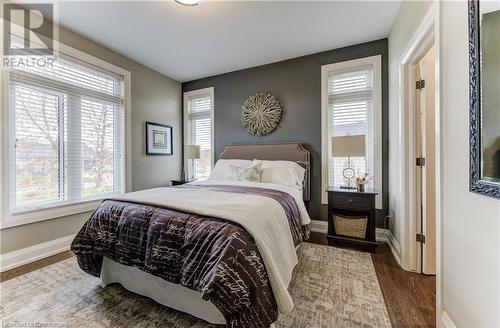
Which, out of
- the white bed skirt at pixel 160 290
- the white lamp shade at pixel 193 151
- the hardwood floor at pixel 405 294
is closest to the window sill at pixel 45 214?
the white bed skirt at pixel 160 290

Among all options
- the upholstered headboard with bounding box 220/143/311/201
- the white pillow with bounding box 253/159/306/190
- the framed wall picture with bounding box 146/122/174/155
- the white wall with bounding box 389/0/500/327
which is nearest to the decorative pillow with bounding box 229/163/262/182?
the white pillow with bounding box 253/159/306/190

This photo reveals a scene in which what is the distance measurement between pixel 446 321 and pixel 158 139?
4.31m

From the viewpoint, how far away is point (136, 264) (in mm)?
1579

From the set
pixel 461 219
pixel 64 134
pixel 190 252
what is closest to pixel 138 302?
pixel 190 252

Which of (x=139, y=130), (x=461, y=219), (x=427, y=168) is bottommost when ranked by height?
(x=461, y=219)

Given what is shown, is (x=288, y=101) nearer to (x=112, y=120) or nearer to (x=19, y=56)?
(x=112, y=120)

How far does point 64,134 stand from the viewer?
2.76m

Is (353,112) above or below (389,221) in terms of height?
above

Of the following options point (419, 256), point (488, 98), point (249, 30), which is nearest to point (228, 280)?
point (488, 98)

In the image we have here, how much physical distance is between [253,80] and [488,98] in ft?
11.0

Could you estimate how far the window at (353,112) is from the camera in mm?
3010

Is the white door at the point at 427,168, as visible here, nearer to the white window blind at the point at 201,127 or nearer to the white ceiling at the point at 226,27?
the white ceiling at the point at 226,27

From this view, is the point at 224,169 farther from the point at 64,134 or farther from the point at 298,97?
the point at 64,134

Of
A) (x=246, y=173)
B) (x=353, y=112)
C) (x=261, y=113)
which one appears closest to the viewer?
A: (x=246, y=173)
